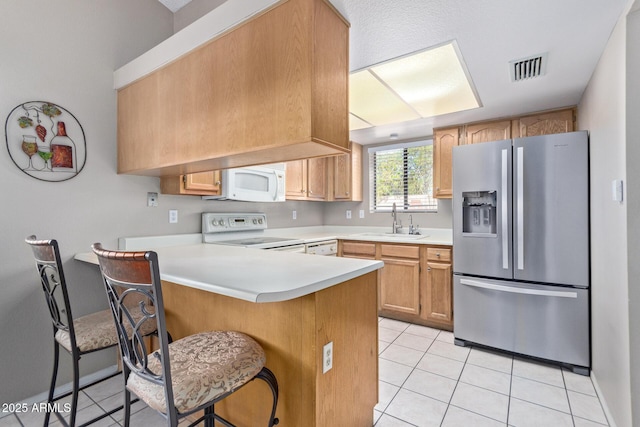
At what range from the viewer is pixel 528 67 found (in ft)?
6.56

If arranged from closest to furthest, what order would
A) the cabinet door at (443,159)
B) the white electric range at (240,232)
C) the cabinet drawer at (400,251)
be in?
the white electric range at (240,232) < the cabinet drawer at (400,251) < the cabinet door at (443,159)

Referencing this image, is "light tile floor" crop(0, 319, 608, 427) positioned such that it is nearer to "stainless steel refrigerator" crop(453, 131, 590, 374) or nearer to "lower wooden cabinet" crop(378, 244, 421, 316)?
"stainless steel refrigerator" crop(453, 131, 590, 374)

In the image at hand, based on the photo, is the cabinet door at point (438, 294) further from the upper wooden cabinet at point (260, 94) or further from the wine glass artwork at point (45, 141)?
the wine glass artwork at point (45, 141)

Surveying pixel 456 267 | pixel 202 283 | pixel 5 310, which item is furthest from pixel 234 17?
pixel 456 267

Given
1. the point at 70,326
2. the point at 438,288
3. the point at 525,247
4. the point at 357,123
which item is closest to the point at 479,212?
the point at 525,247

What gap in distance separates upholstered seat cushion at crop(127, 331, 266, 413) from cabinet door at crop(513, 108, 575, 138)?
2930 mm

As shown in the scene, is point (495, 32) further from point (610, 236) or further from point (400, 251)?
point (400, 251)

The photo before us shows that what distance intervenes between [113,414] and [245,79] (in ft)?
6.49

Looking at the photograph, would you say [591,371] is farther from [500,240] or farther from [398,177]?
[398,177]

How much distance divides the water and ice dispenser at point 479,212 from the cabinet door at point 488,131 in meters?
0.74

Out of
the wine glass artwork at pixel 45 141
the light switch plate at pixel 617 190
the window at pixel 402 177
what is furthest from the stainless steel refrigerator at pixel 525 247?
the wine glass artwork at pixel 45 141

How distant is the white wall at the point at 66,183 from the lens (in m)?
1.81

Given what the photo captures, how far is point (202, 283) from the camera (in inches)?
45.8

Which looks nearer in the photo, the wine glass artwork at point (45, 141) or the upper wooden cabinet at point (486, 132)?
the wine glass artwork at point (45, 141)
